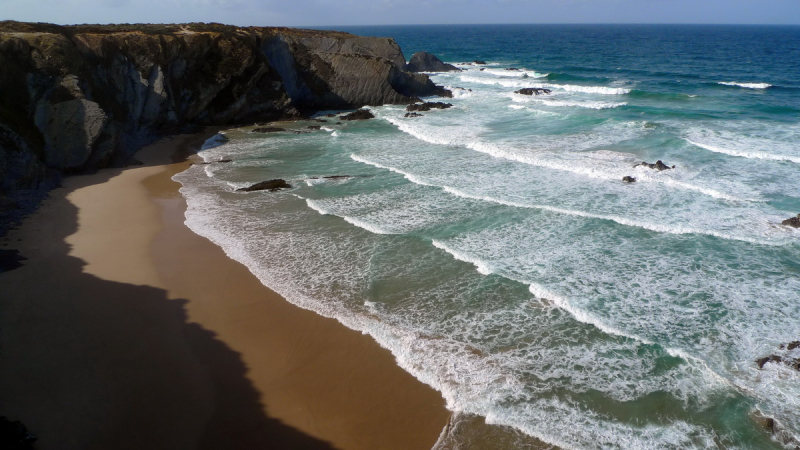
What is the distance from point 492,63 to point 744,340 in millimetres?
63468

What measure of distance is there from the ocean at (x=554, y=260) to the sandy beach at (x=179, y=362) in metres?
0.72

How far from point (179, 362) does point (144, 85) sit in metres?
21.2

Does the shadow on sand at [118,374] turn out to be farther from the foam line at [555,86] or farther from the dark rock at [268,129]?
the foam line at [555,86]

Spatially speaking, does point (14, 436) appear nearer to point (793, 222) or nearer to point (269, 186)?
point (269, 186)

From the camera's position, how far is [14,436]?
709cm

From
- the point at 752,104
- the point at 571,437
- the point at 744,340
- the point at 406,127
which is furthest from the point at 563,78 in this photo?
the point at 571,437

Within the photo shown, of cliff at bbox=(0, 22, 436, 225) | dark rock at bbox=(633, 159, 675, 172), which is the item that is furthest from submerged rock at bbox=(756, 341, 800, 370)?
cliff at bbox=(0, 22, 436, 225)

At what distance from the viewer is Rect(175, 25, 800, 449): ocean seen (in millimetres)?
8195

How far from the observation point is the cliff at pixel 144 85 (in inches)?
762

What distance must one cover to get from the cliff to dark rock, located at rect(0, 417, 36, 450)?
34.5ft

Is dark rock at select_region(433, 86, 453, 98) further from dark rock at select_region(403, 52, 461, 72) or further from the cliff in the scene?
dark rock at select_region(403, 52, 461, 72)

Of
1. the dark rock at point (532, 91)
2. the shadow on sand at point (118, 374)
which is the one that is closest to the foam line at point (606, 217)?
the shadow on sand at point (118, 374)

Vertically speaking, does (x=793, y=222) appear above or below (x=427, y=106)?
above

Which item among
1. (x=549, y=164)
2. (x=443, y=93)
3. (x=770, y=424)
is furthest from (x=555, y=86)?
(x=770, y=424)
